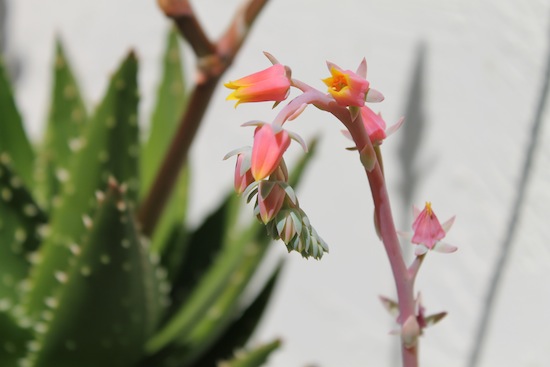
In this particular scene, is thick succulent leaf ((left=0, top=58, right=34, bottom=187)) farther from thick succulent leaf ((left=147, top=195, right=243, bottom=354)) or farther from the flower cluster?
the flower cluster

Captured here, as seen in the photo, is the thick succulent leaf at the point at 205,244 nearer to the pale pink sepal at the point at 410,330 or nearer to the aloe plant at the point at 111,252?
the aloe plant at the point at 111,252

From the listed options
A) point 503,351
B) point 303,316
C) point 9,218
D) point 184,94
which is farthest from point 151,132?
point 503,351

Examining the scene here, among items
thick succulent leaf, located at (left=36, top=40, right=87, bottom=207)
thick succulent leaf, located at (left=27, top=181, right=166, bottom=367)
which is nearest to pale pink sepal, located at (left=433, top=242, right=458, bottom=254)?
thick succulent leaf, located at (left=27, top=181, right=166, bottom=367)

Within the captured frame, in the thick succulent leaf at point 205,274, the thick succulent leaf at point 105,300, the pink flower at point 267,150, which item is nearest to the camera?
the pink flower at point 267,150

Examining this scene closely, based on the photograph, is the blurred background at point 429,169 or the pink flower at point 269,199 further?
the blurred background at point 429,169

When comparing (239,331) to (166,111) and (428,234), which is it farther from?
(428,234)

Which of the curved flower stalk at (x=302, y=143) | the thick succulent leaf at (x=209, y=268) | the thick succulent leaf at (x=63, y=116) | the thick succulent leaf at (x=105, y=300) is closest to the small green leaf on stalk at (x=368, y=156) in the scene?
the curved flower stalk at (x=302, y=143)
